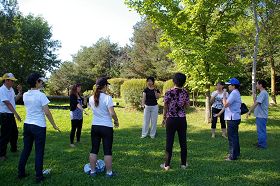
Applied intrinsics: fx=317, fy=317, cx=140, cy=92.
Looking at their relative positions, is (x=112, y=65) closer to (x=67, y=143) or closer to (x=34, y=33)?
(x=34, y=33)

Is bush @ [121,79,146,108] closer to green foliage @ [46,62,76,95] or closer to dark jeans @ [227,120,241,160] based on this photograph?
dark jeans @ [227,120,241,160]

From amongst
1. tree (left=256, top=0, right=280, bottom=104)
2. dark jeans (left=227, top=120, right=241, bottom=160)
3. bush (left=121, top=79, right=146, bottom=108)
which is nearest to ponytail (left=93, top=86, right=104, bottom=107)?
dark jeans (left=227, top=120, right=241, bottom=160)

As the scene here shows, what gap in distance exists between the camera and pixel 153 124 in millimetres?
10898

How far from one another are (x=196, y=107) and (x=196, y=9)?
7.84m

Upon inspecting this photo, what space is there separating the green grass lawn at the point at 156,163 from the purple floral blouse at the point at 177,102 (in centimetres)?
127

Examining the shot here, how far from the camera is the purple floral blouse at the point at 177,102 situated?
22.3 feet

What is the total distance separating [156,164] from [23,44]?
3611 centimetres

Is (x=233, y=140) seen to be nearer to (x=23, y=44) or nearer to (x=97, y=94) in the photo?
(x=97, y=94)

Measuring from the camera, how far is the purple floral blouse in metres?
6.81

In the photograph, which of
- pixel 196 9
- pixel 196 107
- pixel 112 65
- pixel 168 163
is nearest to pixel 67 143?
pixel 168 163

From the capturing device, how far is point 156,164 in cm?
752

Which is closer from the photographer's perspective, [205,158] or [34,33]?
[205,158]

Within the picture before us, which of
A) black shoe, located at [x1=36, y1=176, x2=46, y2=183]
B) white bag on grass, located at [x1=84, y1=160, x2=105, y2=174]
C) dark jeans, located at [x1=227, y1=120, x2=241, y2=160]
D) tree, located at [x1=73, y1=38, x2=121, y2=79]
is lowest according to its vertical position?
black shoe, located at [x1=36, y1=176, x2=46, y2=183]

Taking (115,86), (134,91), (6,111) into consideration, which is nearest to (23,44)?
(115,86)
